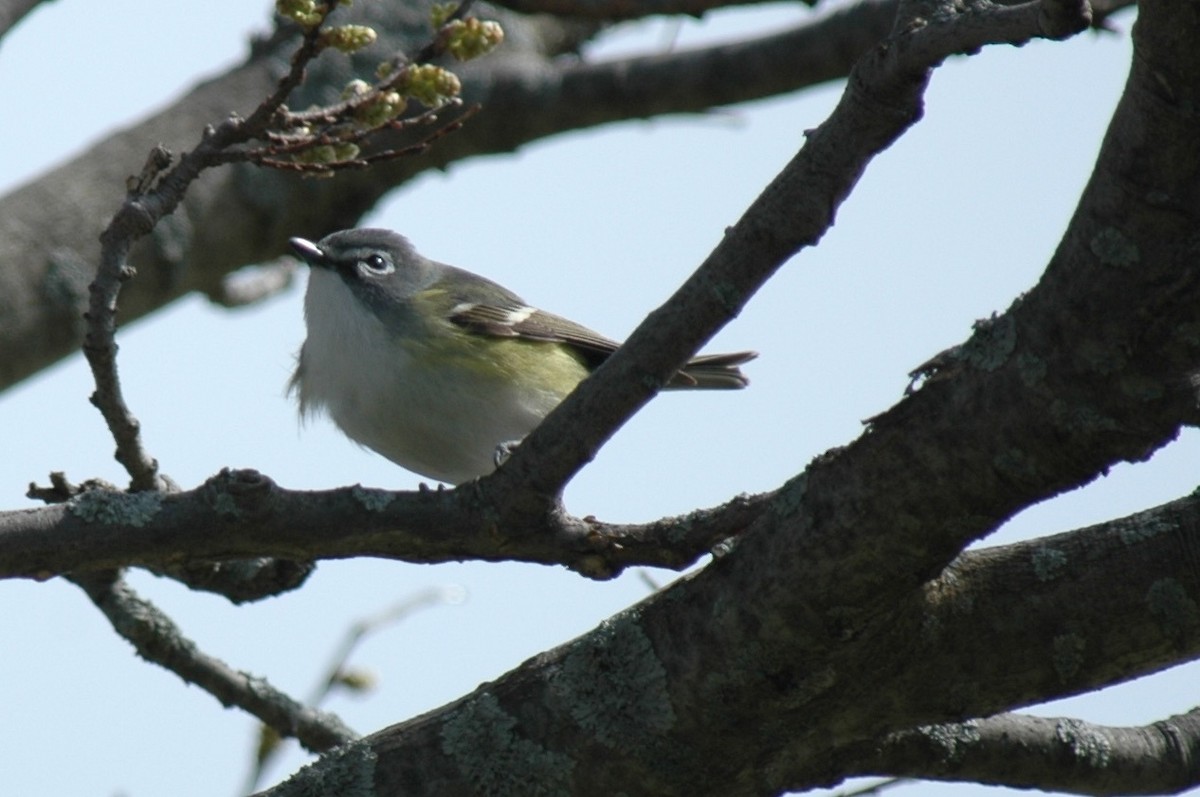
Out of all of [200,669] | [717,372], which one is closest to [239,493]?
[200,669]

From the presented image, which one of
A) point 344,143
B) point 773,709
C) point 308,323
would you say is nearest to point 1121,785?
point 773,709

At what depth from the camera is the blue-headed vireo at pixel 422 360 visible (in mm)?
4824

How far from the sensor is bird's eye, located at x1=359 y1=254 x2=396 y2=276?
17.6ft

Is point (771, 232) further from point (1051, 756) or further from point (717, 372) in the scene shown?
point (717, 372)

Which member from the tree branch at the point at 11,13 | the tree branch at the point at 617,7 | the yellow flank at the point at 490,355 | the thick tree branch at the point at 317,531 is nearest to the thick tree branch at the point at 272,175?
the tree branch at the point at 617,7

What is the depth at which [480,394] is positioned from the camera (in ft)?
16.0

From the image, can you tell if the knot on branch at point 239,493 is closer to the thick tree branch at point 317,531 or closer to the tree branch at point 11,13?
the thick tree branch at point 317,531

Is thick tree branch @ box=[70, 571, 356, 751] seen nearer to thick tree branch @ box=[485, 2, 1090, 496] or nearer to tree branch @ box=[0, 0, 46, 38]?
thick tree branch @ box=[485, 2, 1090, 496]

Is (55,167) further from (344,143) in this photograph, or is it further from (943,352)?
(943,352)

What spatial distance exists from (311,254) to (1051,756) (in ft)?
10.2

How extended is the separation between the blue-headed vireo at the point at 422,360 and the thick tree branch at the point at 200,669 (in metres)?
0.98

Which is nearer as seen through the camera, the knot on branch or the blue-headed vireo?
the knot on branch

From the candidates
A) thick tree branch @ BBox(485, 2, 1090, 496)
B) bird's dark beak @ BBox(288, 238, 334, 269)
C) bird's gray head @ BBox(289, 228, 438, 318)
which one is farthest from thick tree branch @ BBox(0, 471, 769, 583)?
bird's dark beak @ BBox(288, 238, 334, 269)

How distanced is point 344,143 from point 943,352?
4.05 feet
